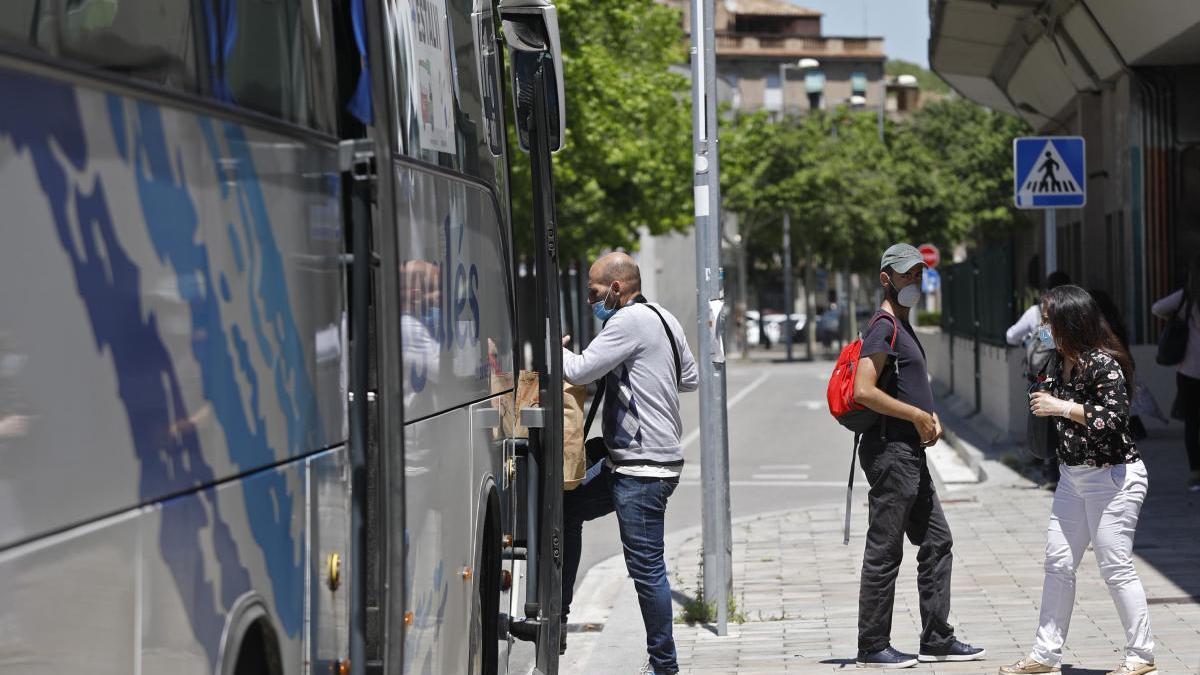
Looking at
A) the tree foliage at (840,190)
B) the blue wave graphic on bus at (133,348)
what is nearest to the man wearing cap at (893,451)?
the blue wave graphic on bus at (133,348)

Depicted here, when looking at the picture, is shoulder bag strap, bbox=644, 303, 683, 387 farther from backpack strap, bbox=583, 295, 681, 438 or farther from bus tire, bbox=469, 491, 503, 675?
bus tire, bbox=469, 491, 503, 675

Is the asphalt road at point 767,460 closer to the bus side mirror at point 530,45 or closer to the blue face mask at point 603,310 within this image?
the blue face mask at point 603,310

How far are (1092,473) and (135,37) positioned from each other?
200 inches

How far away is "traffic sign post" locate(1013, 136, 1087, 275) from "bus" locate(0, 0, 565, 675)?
10804 mm

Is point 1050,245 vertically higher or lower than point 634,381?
higher

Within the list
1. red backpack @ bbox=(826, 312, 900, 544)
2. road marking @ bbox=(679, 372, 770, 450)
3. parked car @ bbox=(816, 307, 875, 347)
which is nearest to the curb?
road marking @ bbox=(679, 372, 770, 450)

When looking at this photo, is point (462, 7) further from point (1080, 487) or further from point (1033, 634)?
point (1033, 634)

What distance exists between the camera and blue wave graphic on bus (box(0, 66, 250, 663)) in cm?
270

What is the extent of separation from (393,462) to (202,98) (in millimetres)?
1082

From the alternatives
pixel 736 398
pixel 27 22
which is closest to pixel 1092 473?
pixel 27 22

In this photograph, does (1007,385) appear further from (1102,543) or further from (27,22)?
(27,22)

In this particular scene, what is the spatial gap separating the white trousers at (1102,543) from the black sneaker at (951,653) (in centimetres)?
68

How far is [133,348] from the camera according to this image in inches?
118

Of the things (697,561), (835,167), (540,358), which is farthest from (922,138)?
(540,358)
